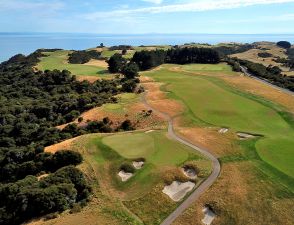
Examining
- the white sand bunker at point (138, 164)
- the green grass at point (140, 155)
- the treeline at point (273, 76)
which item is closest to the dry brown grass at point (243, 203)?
the green grass at point (140, 155)

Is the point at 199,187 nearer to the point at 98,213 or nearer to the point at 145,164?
the point at 145,164

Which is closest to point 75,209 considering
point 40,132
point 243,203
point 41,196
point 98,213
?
point 98,213

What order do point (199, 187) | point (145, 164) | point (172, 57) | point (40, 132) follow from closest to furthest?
point (199, 187) → point (145, 164) → point (40, 132) → point (172, 57)

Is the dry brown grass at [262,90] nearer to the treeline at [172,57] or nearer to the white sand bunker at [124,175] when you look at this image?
the treeline at [172,57]

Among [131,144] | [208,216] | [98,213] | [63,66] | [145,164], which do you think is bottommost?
[63,66]

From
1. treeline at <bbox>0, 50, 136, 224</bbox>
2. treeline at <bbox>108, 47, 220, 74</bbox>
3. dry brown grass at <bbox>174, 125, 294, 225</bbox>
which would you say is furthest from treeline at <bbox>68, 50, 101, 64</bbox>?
dry brown grass at <bbox>174, 125, 294, 225</bbox>

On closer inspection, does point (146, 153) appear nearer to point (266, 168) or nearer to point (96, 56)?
point (266, 168)

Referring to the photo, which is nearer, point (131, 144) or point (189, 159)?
point (189, 159)
